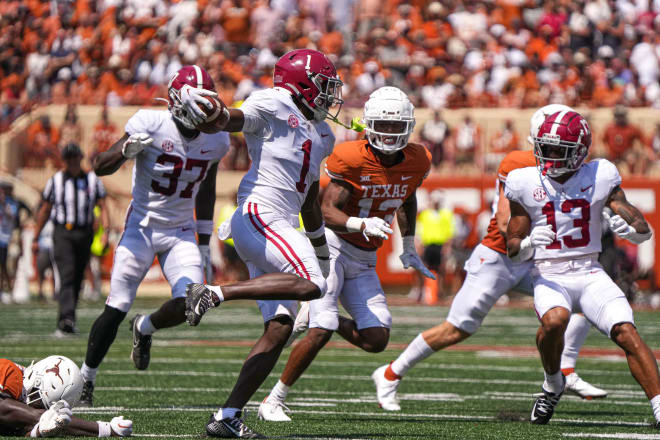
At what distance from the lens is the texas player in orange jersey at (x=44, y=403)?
15.8 feet

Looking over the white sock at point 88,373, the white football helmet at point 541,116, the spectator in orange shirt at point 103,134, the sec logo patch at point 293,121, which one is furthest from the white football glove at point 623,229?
the spectator in orange shirt at point 103,134

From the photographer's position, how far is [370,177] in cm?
653

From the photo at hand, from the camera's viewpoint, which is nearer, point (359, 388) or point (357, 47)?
point (359, 388)

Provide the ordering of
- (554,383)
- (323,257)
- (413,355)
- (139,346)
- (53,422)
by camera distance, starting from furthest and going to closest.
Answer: (413,355)
(139,346)
(554,383)
(323,257)
(53,422)

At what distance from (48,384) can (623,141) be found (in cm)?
1359

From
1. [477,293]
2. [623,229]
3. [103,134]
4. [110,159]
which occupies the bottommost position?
[103,134]

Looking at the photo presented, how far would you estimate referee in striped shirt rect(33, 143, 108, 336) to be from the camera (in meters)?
10.7

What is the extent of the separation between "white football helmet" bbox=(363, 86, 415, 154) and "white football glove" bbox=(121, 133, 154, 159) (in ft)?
3.95

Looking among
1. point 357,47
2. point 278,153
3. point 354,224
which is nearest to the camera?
point 278,153

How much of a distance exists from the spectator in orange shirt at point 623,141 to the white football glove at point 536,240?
1148cm

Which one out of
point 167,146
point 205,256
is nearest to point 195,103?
point 167,146

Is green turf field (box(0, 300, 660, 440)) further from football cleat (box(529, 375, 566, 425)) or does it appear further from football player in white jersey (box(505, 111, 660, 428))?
football player in white jersey (box(505, 111, 660, 428))

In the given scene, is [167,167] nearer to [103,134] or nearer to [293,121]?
[293,121]

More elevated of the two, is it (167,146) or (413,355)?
(167,146)
